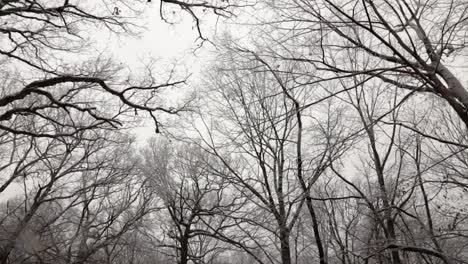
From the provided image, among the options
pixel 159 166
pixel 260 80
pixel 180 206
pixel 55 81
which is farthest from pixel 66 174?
pixel 260 80

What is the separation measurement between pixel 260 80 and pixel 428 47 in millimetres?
5410

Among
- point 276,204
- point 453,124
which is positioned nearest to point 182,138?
point 276,204

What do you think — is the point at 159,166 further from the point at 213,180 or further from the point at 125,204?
the point at 125,204

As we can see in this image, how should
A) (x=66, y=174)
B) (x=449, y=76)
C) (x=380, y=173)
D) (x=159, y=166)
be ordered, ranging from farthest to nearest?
1. (x=159, y=166)
2. (x=66, y=174)
3. (x=380, y=173)
4. (x=449, y=76)

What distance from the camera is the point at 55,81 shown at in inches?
198

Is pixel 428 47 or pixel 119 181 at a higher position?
pixel 119 181

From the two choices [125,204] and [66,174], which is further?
[125,204]

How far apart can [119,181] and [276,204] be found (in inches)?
302

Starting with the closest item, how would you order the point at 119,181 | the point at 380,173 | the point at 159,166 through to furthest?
1. the point at 380,173
2. the point at 119,181
3. the point at 159,166

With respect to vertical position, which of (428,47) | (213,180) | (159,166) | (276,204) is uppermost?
(159,166)

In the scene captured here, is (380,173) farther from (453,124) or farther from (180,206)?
(180,206)

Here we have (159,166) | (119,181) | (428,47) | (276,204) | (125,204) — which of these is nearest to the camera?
(428,47)

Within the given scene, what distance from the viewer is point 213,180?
1120 centimetres

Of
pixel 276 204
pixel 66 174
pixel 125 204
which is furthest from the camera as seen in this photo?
pixel 125 204
